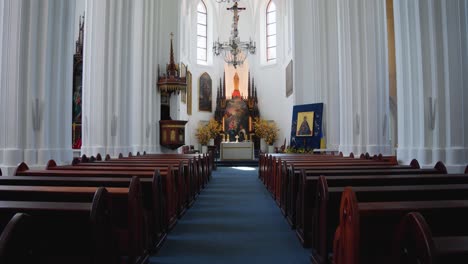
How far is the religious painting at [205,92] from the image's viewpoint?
72.1 feet

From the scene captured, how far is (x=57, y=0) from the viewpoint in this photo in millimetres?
5719

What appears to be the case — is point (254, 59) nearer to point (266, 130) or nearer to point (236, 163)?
point (266, 130)

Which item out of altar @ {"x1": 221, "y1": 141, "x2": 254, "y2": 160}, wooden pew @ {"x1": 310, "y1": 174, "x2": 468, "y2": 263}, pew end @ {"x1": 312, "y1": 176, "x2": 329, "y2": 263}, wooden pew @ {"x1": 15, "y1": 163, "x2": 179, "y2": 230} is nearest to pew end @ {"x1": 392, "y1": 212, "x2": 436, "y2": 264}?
wooden pew @ {"x1": 310, "y1": 174, "x2": 468, "y2": 263}

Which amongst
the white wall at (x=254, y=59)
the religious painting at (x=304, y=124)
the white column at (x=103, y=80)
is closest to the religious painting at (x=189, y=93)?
the white wall at (x=254, y=59)

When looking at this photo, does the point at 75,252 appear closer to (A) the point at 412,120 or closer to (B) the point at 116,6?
(A) the point at 412,120

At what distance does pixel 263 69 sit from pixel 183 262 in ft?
67.0

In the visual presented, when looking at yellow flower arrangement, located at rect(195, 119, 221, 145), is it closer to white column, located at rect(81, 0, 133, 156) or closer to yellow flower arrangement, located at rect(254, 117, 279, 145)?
yellow flower arrangement, located at rect(254, 117, 279, 145)

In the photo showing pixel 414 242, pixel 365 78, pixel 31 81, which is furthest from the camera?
pixel 365 78

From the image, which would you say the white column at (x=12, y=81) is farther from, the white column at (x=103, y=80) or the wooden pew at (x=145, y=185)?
the white column at (x=103, y=80)

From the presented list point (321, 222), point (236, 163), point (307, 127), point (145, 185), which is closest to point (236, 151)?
point (236, 163)

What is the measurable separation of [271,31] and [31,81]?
1925 cm

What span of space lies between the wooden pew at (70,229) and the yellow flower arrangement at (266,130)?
62.0 ft

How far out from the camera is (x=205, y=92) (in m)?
22.4

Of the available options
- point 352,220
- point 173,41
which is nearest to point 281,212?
point 352,220
